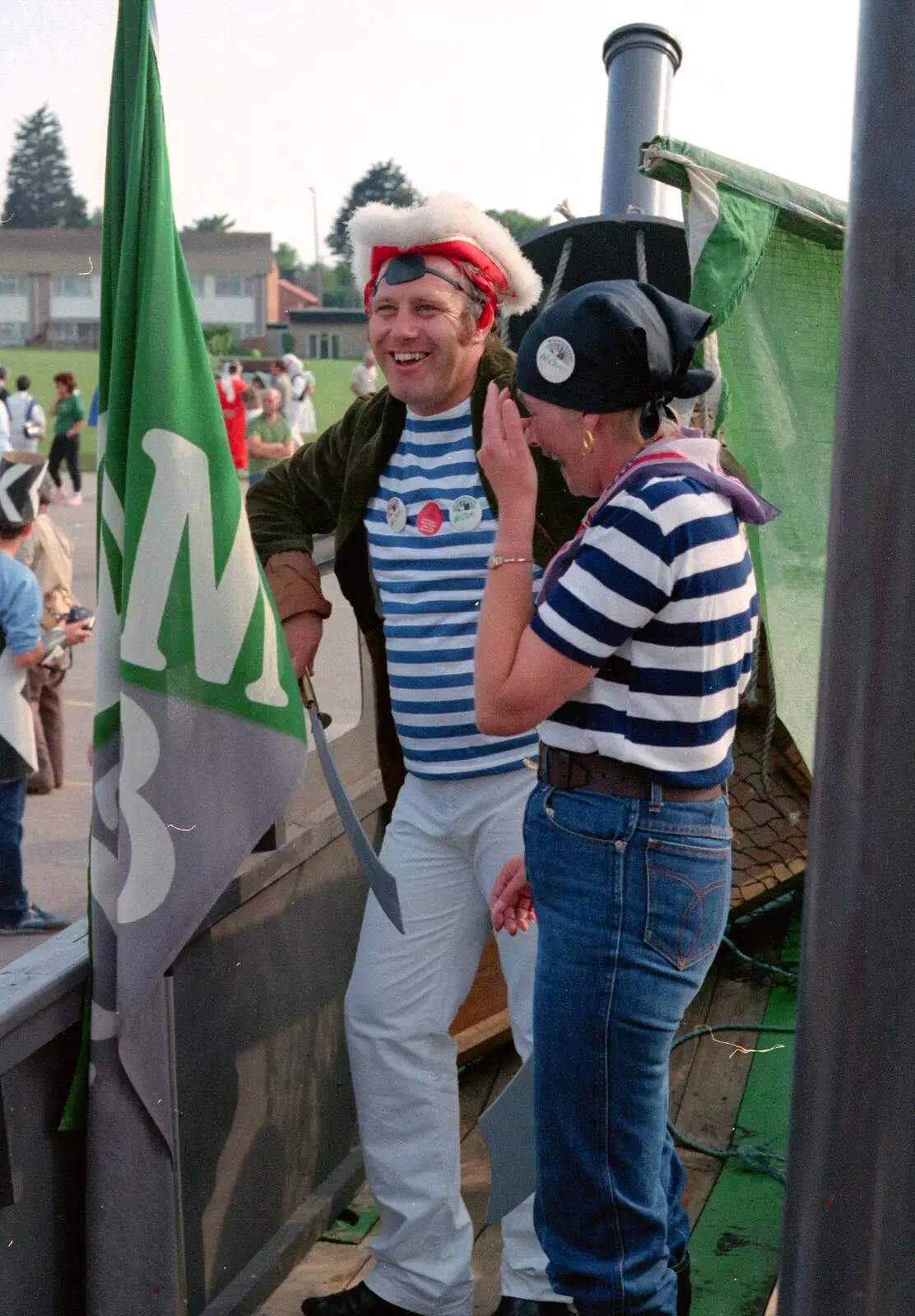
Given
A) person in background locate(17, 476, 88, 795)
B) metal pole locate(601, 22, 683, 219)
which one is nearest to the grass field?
person in background locate(17, 476, 88, 795)

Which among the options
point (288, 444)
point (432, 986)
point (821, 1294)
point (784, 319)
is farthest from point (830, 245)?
point (288, 444)

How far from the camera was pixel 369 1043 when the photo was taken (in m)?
2.88

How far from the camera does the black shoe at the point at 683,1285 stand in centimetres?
269

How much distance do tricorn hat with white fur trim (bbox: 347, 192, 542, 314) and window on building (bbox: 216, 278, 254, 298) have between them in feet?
307

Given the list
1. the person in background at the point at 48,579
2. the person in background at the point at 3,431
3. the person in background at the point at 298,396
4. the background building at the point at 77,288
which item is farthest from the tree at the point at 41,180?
the person in background at the point at 48,579

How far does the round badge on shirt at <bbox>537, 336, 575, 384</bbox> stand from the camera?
2.09m

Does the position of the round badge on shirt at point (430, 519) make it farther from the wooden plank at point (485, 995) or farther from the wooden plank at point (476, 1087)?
the wooden plank at point (476, 1087)

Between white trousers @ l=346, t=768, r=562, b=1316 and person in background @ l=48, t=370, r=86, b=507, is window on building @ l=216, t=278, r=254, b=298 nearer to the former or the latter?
person in background @ l=48, t=370, r=86, b=507

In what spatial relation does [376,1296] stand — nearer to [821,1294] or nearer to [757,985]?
[821,1294]

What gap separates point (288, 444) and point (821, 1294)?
52.3ft

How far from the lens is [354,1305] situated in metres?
2.90

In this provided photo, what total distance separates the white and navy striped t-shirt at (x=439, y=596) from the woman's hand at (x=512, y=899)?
0.27 m

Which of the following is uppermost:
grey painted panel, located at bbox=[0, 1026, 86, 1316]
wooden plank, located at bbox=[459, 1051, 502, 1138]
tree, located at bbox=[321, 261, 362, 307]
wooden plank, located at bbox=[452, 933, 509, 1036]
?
tree, located at bbox=[321, 261, 362, 307]

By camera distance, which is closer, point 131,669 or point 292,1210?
point 131,669
